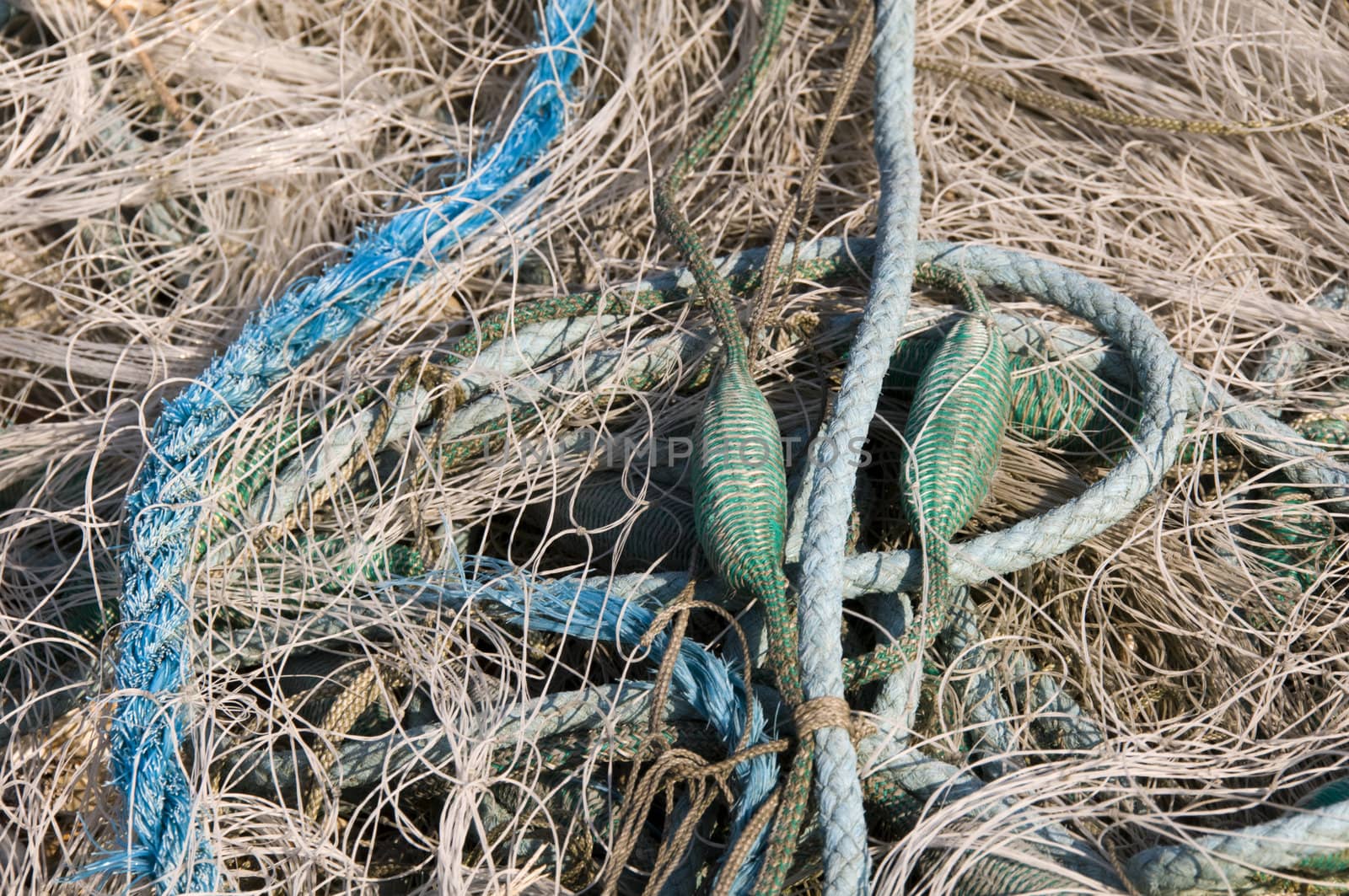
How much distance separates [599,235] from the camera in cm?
198

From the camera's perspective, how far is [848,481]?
4.69ft

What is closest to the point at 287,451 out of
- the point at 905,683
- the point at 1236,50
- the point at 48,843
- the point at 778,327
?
the point at 48,843

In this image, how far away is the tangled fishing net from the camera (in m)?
1.37

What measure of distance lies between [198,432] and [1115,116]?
152cm

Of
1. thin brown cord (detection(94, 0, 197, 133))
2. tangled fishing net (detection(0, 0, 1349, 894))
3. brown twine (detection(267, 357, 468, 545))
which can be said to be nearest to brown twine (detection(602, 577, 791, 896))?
tangled fishing net (detection(0, 0, 1349, 894))

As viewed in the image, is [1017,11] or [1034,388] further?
[1017,11]

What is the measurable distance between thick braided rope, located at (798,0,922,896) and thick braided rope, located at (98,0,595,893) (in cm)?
60

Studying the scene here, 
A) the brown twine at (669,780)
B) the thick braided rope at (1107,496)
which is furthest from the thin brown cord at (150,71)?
the thick braided rope at (1107,496)

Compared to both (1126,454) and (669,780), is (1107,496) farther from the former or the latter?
(669,780)

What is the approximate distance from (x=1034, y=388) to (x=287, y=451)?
3.49 ft

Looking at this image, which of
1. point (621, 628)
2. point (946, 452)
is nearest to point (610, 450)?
point (621, 628)

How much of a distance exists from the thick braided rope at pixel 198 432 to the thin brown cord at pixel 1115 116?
67 cm

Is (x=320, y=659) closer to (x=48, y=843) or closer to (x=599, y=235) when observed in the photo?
(x=48, y=843)

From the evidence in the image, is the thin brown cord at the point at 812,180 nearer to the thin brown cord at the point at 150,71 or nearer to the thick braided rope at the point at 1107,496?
the thick braided rope at the point at 1107,496
